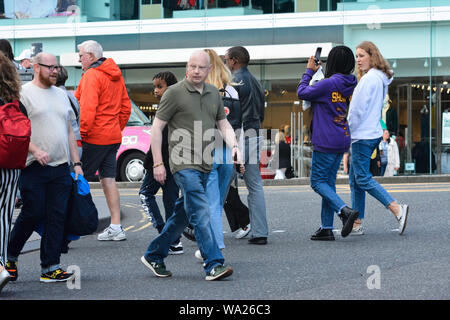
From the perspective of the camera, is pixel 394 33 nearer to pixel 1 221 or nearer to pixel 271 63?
pixel 271 63

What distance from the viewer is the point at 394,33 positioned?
2352 centimetres

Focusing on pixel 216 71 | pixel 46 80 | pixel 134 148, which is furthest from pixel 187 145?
pixel 134 148

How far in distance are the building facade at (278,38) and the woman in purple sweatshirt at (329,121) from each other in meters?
13.6

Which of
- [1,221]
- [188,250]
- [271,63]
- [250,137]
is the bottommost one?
[188,250]

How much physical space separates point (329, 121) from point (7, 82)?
367 cm

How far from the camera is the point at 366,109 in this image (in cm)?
864

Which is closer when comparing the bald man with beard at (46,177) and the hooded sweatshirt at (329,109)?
the bald man with beard at (46,177)

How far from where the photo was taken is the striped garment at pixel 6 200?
581 cm

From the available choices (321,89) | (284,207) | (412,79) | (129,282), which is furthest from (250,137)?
(412,79)

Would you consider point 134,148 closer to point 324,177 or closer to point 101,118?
point 101,118

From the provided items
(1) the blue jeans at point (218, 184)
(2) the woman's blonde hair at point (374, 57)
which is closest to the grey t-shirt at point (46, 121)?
(1) the blue jeans at point (218, 184)

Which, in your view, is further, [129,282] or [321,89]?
[321,89]

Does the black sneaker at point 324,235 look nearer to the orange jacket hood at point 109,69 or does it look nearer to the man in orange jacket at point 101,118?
the man in orange jacket at point 101,118
